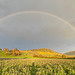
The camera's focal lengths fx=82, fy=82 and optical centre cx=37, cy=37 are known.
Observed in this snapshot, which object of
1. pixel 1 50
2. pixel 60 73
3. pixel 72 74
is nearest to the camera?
pixel 60 73

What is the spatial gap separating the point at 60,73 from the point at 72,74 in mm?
1558

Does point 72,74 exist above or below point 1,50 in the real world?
below

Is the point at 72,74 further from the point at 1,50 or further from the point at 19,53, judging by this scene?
the point at 1,50

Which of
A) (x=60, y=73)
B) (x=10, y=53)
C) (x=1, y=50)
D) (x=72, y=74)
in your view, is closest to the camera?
(x=60, y=73)

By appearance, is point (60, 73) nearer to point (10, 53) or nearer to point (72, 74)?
point (72, 74)

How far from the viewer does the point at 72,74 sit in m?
8.72

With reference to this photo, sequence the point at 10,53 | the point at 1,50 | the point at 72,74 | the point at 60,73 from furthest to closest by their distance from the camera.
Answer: the point at 1,50 < the point at 10,53 < the point at 72,74 < the point at 60,73

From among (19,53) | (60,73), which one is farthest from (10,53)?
(60,73)

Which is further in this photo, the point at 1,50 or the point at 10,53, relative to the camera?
the point at 1,50

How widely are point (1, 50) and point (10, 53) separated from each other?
9779 mm

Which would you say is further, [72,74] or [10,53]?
[10,53]

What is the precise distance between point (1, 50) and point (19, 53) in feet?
50.3

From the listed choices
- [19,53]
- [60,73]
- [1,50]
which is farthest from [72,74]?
[1,50]

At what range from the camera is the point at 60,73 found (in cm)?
819
